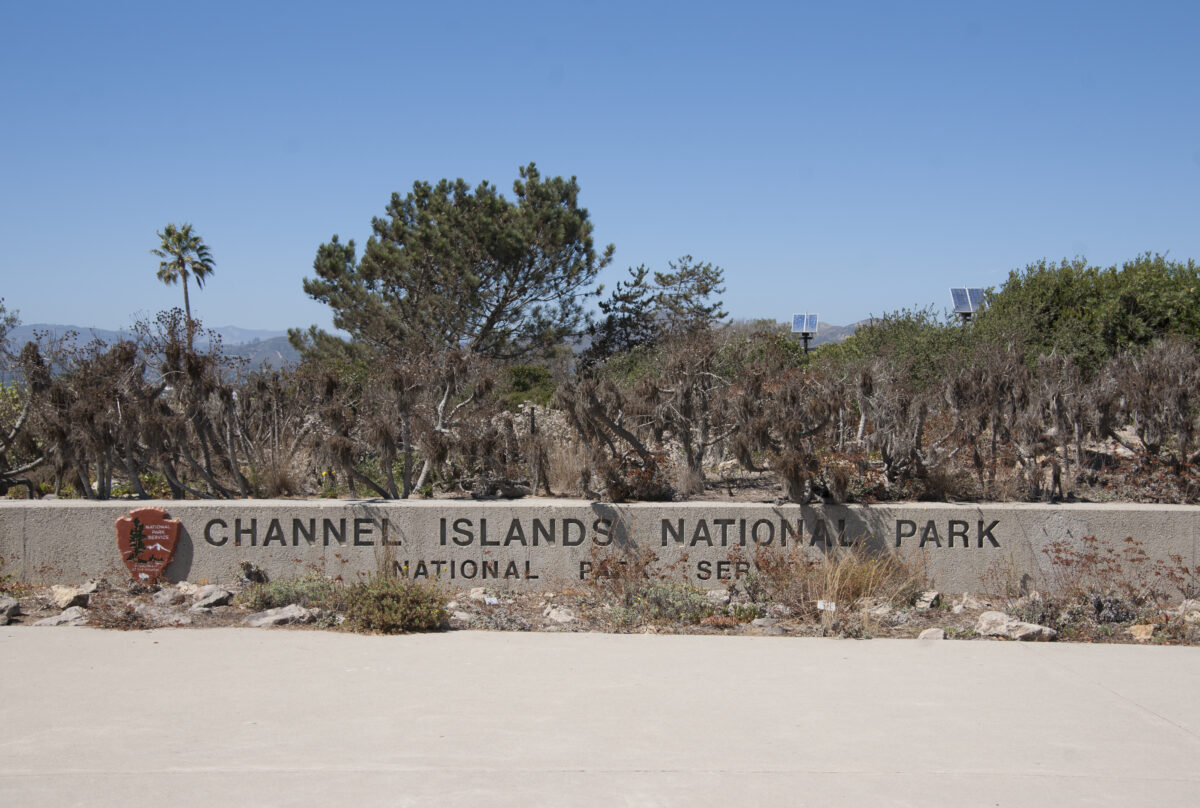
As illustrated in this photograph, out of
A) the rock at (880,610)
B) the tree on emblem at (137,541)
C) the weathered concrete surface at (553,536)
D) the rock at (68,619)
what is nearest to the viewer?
the rock at (68,619)

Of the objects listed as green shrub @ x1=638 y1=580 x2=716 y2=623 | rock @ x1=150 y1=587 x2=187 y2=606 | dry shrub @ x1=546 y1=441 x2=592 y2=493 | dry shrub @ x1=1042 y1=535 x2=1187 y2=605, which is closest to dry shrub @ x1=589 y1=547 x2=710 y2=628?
green shrub @ x1=638 y1=580 x2=716 y2=623

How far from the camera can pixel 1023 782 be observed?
13.6 feet

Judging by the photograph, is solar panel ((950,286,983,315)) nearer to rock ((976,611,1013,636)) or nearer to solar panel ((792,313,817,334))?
solar panel ((792,313,817,334))

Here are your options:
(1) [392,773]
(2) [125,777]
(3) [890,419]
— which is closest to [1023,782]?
(1) [392,773]

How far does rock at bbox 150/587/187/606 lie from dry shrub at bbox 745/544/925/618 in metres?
4.67

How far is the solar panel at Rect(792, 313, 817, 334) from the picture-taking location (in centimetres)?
4084

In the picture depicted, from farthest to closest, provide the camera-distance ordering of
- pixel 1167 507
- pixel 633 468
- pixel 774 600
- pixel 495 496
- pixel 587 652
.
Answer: pixel 495 496 → pixel 633 468 → pixel 1167 507 → pixel 774 600 → pixel 587 652

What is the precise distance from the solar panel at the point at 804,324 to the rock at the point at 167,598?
3439cm

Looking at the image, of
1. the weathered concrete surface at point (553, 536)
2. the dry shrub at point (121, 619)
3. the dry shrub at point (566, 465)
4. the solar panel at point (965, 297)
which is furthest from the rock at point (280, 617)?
the solar panel at point (965, 297)

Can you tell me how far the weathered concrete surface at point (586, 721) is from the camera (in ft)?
13.3

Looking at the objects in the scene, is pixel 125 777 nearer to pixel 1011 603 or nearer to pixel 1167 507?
pixel 1011 603

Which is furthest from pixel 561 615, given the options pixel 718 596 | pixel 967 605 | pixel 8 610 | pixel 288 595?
pixel 8 610

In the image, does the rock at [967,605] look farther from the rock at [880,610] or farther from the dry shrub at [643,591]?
the dry shrub at [643,591]

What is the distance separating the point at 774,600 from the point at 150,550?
5.47 meters
